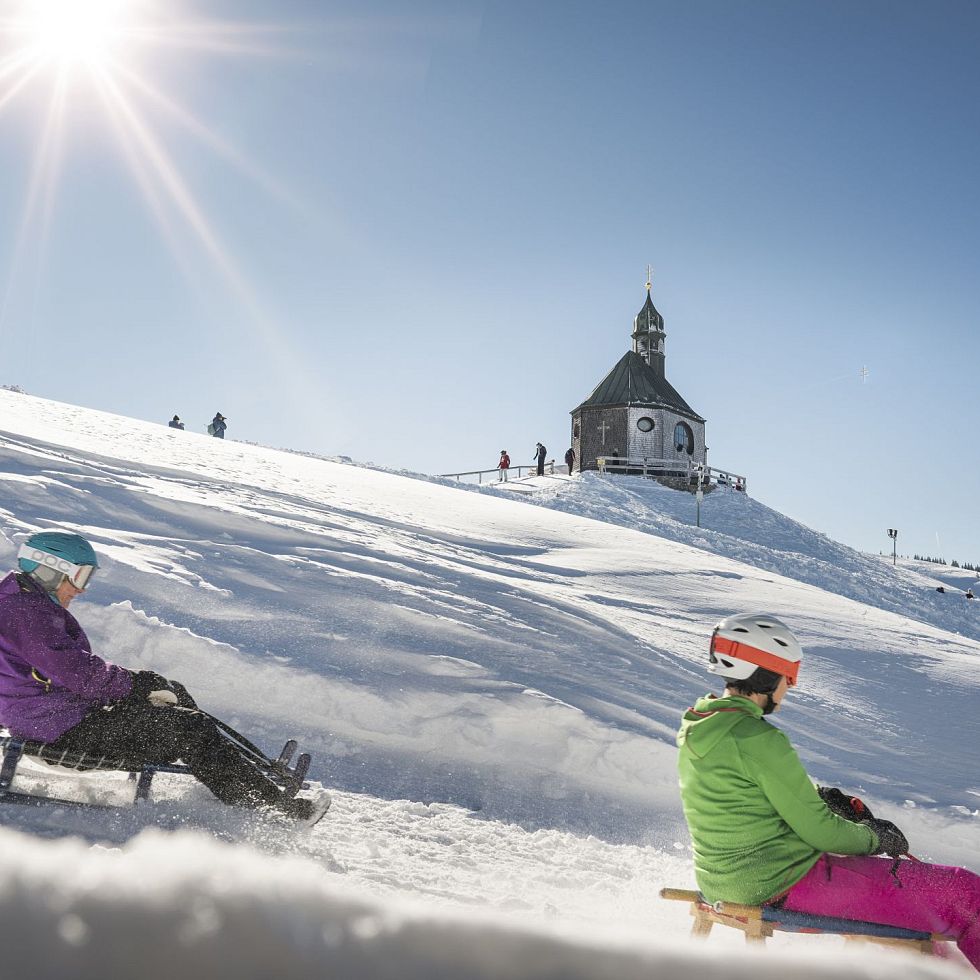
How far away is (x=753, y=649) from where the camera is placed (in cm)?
321

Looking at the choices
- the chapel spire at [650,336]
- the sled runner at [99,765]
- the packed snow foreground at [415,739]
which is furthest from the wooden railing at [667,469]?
the sled runner at [99,765]

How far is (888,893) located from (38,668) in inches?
153

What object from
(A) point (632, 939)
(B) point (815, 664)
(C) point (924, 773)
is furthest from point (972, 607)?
(A) point (632, 939)

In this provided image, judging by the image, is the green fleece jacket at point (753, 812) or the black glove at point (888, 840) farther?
the black glove at point (888, 840)

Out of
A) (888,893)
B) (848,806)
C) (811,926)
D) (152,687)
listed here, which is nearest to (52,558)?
(152,687)

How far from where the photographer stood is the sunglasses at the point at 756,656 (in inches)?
126

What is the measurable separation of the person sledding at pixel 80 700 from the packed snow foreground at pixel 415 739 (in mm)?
249

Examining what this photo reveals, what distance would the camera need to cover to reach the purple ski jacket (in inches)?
154

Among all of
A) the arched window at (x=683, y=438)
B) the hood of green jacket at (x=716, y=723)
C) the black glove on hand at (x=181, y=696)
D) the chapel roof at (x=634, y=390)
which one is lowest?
the black glove on hand at (x=181, y=696)

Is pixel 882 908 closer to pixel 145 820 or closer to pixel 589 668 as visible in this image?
pixel 145 820

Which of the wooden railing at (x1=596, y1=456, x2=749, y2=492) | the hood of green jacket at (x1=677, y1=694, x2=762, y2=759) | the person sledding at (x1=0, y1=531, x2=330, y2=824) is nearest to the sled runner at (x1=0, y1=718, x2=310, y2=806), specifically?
the person sledding at (x1=0, y1=531, x2=330, y2=824)

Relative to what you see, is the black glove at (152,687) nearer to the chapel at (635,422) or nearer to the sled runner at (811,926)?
the sled runner at (811,926)

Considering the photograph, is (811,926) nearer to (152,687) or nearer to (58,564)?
(152,687)

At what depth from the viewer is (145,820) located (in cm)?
398
